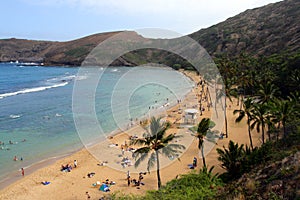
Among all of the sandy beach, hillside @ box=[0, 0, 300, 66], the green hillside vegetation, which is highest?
hillside @ box=[0, 0, 300, 66]

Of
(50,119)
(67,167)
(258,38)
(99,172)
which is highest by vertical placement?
(258,38)

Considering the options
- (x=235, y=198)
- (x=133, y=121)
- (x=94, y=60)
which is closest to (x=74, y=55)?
(x=94, y=60)

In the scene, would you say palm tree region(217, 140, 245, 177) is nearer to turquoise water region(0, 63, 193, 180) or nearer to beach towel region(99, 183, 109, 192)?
beach towel region(99, 183, 109, 192)

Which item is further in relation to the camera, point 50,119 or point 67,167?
point 50,119

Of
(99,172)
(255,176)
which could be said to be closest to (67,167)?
(99,172)

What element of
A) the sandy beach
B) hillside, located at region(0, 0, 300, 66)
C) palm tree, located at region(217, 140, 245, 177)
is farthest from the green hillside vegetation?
hillside, located at region(0, 0, 300, 66)

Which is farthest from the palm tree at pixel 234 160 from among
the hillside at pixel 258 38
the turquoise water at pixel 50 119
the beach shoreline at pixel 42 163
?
the hillside at pixel 258 38

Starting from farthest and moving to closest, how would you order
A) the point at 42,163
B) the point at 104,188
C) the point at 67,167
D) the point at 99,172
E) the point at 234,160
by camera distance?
the point at 42,163 < the point at 67,167 < the point at 99,172 < the point at 104,188 < the point at 234,160

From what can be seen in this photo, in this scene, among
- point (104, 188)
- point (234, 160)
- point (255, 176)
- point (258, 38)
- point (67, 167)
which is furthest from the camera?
point (258, 38)

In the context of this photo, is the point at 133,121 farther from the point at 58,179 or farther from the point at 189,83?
the point at 189,83

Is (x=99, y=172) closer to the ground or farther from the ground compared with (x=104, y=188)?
closer to the ground

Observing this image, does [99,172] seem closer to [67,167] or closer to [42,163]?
[67,167]
